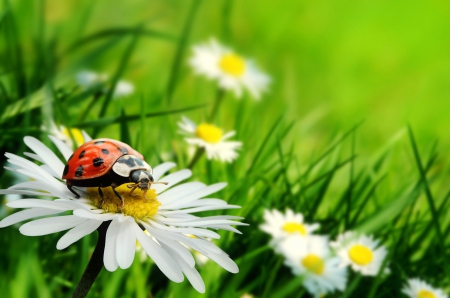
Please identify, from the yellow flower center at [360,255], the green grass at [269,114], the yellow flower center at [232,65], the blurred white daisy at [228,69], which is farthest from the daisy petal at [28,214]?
the yellow flower center at [232,65]

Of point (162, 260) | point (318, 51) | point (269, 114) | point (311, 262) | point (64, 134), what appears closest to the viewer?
point (162, 260)

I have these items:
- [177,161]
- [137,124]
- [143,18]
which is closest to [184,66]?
[143,18]

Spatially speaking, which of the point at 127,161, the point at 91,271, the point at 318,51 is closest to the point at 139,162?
the point at 127,161

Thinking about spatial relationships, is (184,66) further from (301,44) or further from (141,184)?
(141,184)

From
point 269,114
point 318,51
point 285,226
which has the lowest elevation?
point 285,226

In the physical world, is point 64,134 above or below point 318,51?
below

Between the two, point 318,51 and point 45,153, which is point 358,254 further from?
point 318,51
